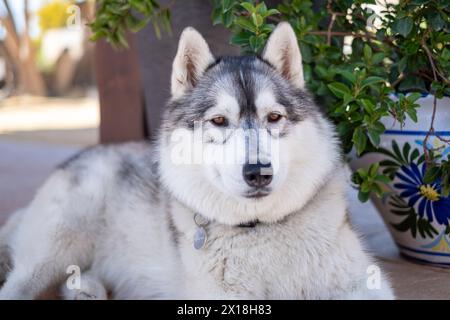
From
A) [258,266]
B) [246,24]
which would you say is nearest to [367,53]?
[246,24]

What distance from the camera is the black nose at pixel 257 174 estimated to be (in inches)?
98.7

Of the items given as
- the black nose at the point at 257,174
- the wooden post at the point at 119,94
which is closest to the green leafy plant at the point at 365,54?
the black nose at the point at 257,174

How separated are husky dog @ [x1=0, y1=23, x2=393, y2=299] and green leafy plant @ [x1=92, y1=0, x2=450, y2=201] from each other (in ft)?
0.65

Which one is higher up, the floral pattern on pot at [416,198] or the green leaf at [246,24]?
the green leaf at [246,24]

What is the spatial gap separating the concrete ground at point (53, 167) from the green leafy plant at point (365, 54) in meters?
0.55

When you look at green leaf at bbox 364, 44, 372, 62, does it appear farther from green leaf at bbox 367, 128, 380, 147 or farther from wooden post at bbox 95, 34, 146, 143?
wooden post at bbox 95, 34, 146, 143

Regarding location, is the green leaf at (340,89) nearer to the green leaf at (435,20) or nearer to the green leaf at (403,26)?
the green leaf at (403,26)

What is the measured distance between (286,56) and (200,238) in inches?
40.0

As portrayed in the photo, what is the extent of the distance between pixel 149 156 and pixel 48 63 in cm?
2355

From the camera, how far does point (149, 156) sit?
389cm

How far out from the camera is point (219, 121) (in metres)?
2.78

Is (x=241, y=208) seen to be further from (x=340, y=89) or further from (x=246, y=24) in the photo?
(x=246, y=24)
